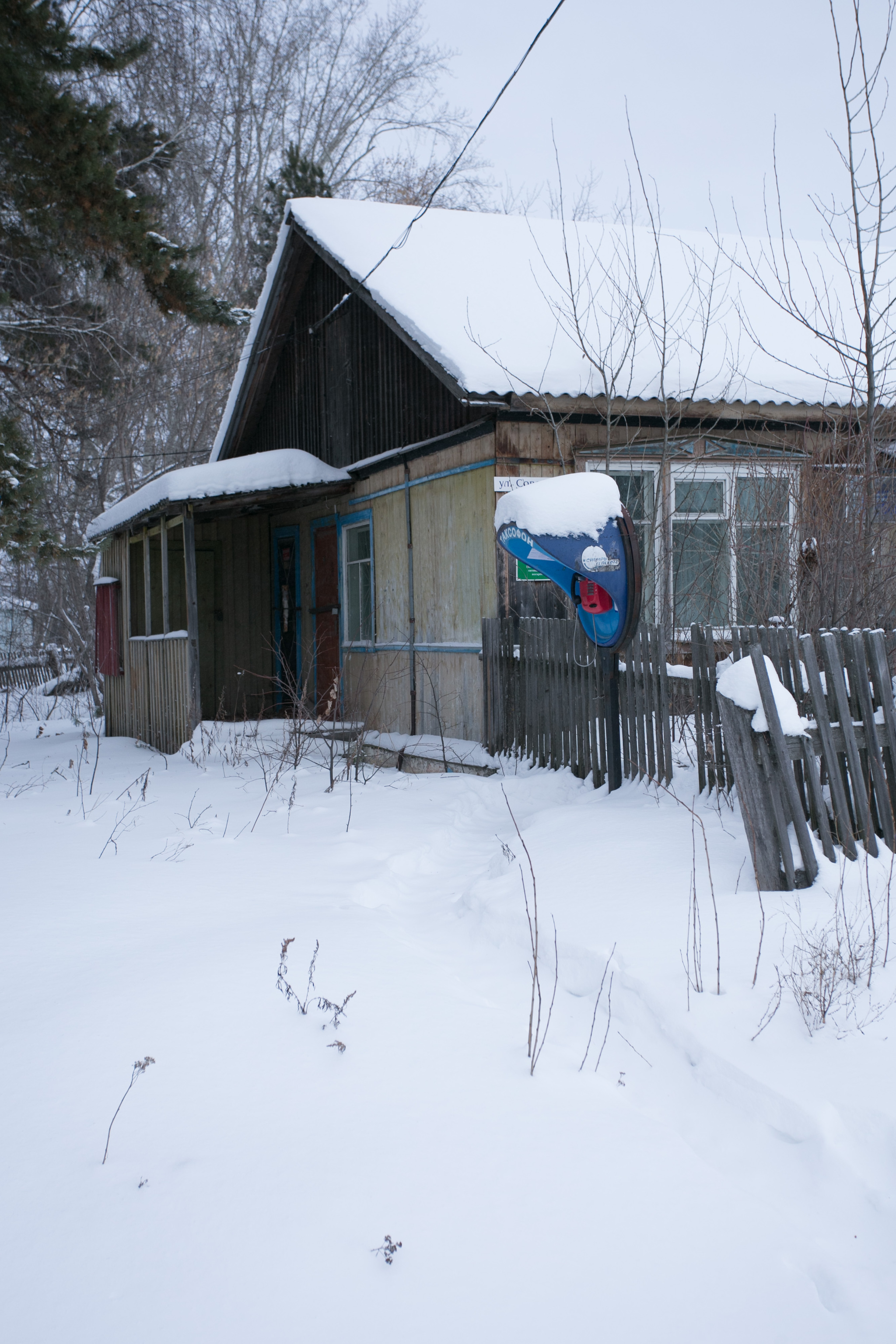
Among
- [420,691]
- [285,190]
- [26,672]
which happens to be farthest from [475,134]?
[26,672]

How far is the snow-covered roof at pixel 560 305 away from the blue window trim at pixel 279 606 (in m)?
2.40

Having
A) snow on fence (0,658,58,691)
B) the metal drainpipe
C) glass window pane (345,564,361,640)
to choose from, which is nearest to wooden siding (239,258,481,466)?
the metal drainpipe

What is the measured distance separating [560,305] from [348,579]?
12.7ft

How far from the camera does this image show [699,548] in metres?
9.04

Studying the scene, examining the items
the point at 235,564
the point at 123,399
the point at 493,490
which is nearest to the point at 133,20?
the point at 123,399

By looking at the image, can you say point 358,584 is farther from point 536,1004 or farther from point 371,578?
point 536,1004

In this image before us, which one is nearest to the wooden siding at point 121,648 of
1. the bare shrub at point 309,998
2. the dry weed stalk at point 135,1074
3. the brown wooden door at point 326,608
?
the brown wooden door at point 326,608

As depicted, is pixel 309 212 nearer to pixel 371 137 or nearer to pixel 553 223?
pixel 553 223

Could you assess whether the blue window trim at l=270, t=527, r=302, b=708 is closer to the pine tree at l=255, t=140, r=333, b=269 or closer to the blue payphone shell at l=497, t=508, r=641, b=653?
the blue payphone shell at l=497, t=508, r=641, b=653

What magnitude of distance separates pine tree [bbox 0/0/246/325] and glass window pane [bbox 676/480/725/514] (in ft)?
17.4

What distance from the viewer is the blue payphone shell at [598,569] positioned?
514 cm

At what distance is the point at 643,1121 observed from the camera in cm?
265

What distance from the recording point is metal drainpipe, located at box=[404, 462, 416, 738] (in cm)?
969

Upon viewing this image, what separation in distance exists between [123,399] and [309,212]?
936cm
